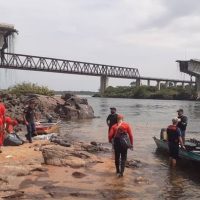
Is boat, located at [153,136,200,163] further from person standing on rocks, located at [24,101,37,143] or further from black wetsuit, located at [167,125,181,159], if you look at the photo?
person standing on rocks, located at [24,101,37,143]

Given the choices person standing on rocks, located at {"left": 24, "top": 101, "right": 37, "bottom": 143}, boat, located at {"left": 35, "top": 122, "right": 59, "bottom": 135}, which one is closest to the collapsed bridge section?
boat, located at {"left": 35, "top": 122, "right": 59, "bottom": 135}

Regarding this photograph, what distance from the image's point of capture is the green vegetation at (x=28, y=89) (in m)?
49.8

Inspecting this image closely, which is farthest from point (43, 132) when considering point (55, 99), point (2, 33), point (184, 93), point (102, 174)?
point (184, 93)

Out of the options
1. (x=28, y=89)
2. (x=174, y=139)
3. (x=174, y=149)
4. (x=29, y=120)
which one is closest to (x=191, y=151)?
(x=174, y=149)

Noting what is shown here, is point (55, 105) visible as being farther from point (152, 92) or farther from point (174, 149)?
point (152, 92)

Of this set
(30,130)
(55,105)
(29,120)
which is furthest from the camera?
(55,105)

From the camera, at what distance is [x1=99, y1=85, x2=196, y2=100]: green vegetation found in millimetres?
147625

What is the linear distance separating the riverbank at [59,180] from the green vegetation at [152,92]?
5138 inches

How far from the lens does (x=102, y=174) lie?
13547mm

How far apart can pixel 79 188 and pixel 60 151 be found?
3.54m

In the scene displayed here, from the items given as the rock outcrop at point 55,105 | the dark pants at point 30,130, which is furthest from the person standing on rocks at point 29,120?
the rock outcrop at point 55,105

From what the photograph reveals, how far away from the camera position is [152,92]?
157m

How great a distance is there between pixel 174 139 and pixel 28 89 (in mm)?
36130

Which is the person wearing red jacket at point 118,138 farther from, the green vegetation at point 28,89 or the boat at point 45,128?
the green vegetation at point 28,89
